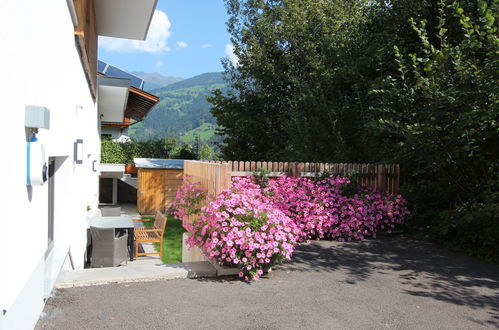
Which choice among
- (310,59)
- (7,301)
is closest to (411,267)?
(7,301)

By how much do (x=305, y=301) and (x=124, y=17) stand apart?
7.89 meters

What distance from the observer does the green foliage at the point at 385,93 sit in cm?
666

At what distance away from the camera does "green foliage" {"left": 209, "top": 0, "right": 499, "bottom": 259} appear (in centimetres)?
666

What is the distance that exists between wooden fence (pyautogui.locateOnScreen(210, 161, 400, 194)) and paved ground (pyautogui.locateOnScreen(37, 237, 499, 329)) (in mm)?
2428

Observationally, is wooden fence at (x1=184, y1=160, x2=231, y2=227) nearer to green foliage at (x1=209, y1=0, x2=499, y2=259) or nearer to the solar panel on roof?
green foliage at (x1=209, y1=0, x2=499, y2=259)

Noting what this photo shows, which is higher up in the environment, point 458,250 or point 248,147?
point 248,147

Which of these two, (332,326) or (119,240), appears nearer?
(332,326)

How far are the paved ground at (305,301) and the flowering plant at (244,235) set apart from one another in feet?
0.89

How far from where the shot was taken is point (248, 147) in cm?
2127

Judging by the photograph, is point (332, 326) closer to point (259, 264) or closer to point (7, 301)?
point (259, 264)

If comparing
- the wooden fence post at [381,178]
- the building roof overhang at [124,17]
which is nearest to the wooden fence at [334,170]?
the wooden fence post at [381,178]

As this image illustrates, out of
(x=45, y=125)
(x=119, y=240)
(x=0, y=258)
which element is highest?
(x=45, y=125)

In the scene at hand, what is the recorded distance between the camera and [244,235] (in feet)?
15.6

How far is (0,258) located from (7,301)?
318 millimetres
